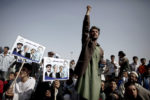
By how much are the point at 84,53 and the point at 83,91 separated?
0.62m

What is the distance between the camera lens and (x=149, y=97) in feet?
9.97

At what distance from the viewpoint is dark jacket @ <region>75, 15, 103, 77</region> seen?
8.36 ft

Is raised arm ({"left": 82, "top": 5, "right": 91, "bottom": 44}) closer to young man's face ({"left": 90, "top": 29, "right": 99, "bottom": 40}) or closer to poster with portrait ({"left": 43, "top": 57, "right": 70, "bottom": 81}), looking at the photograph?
young man's face ({"left": 90, "top": 29, "right": 99, "bottom": 40})

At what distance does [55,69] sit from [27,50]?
3.12 feet

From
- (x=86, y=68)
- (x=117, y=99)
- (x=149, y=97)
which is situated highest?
(x=86, y=68)

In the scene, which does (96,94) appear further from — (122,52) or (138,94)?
(122,52)

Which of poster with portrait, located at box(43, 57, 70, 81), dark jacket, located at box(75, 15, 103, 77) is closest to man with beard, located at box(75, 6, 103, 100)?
dark jacket, located at box(75, 15, 103, 77)

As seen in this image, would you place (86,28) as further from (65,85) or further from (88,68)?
(65,85)

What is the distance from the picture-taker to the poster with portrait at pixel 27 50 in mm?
4090

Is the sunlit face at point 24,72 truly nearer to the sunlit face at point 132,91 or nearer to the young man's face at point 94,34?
the young man's face at point 94,34

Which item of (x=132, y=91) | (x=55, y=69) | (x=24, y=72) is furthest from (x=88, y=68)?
(x=24, y=72)

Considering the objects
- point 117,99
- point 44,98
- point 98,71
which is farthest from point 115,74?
point 98,71

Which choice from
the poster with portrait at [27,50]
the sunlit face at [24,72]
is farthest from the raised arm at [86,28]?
the sunlit face at [24,72]

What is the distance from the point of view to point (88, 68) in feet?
8.61
